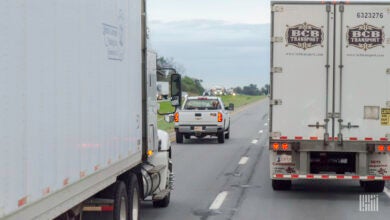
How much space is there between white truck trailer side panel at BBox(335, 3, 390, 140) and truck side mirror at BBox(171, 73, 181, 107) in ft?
12.0

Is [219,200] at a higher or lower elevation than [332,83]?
lower

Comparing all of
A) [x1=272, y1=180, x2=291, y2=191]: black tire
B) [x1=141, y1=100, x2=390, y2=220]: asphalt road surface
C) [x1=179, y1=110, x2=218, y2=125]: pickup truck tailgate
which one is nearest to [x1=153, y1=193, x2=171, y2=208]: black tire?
[x1=141, y1=100, x2=390, y2=220]: asphalt road surface

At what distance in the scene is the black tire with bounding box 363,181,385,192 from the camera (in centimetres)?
1566

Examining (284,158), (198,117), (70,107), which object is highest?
(70,107)

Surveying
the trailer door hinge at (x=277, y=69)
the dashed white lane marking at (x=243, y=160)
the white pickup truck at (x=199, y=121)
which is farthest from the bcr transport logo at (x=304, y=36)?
the white pickup truck at (x=199, y=121)

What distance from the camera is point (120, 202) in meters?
9.30

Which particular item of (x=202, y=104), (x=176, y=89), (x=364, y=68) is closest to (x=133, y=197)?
(x=176, y=89)

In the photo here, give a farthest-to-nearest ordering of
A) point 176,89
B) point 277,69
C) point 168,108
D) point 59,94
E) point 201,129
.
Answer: point 168,108 → point 201,129 → point 277,69 → point 176,89 → point 59,94

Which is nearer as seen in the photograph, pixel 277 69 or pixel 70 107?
pixel 70 107

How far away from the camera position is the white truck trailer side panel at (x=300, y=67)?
1462 cm

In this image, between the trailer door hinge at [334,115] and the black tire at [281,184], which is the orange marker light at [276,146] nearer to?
the trailer door hinge at [334,115]

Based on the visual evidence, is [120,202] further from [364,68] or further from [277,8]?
[364,68]

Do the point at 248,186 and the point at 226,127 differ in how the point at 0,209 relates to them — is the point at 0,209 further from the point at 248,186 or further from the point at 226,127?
the point at 226,127

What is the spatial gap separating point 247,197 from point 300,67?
2720 mm
